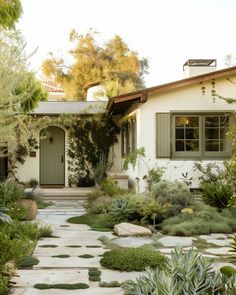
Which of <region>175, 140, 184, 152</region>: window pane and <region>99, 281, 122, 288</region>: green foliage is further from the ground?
<region>175, 140, 184, 152</region>: window pane

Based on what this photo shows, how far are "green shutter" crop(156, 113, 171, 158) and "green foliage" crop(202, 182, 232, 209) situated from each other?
1726 millimetres

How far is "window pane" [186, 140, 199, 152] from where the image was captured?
1330 centimetres

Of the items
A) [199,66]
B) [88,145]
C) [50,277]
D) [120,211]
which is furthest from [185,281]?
[88,145]

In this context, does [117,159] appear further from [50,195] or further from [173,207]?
[173,207]

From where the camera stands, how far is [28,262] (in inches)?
258

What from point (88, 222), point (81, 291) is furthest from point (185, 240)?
point (81, 291)

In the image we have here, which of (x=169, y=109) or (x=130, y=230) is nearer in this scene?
(x=130, y=230)

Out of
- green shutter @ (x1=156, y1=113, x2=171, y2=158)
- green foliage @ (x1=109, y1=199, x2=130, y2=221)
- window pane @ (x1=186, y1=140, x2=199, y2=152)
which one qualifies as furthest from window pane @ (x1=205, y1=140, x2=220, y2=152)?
green foliage @ (x1=109, y1=199, x2=130, y2=221)

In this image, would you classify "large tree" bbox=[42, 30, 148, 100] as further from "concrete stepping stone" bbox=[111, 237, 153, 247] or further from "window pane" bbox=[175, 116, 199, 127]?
"concrete stepping stone" bbox=[111, 237, 153, 247]

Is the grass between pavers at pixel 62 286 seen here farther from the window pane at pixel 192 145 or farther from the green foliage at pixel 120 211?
the window pane at pixel 192 145

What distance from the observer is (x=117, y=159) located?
60.3 ft

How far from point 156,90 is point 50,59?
30.8m

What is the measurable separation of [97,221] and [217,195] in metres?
3.04

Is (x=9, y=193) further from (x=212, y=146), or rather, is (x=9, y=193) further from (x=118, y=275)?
(x=212, y=146)
